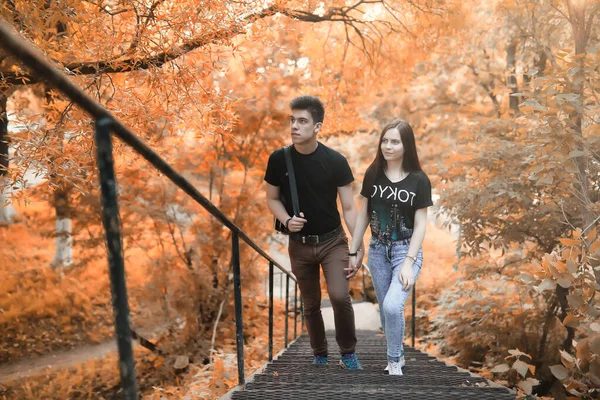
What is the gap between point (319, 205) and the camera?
11.8 feet

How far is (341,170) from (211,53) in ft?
4.66

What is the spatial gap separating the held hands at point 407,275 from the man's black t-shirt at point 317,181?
560 mm

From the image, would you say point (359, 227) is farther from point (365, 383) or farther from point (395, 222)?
point (365, 383)

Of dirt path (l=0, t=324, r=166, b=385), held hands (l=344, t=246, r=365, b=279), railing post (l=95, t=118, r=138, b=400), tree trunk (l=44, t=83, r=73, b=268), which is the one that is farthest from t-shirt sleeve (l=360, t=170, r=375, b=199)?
dirt path (l=0, t=324, r=166, b=385)

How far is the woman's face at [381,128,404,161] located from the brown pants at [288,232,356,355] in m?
0.62

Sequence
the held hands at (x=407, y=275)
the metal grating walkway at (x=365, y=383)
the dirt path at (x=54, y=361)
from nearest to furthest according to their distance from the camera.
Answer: the metal grating walkway at (x=365, y=383), the held hands at (x=407, y=275), the dirt path at (x=54, y=361)

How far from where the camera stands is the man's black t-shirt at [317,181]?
11.8 feet

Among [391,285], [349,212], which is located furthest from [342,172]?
[391,285]

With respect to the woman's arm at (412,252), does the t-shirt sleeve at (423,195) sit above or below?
above

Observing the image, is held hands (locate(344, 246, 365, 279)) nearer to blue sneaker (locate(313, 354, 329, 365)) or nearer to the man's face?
blue sneaker (locate(313, 354, 329, 365))

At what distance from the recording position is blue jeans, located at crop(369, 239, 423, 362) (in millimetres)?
3332

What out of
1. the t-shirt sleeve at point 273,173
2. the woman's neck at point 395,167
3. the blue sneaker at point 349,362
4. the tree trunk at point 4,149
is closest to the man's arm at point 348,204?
the woman's neck at point 395,167

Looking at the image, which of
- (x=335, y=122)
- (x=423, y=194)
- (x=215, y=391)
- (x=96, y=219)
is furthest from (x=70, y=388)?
(x=423, y=194)

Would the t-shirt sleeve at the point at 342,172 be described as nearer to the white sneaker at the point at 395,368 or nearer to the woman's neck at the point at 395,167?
the woman's neck at the point at 395,167
